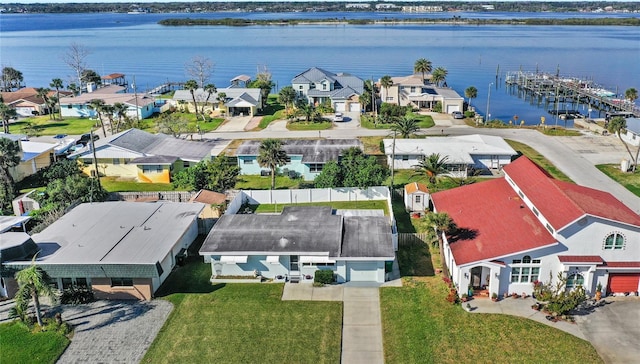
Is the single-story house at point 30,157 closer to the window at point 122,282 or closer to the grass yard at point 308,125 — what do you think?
the window at point 122,282

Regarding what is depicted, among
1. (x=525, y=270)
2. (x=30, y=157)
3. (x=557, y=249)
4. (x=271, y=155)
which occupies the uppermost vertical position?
(x=271, y=155)

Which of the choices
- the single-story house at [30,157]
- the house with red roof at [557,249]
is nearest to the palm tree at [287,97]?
the single-story house at [30,157]

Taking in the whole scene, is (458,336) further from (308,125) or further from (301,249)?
(308,125)

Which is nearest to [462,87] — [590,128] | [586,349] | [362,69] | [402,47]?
[362,69]

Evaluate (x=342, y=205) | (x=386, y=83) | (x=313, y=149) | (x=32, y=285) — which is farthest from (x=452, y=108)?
(x=32, y=285)

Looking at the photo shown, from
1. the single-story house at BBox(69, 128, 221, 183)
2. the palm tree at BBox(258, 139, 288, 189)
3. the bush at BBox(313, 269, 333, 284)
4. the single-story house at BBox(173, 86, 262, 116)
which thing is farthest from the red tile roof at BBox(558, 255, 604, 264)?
the single-story house at BBox(173, 86, 262, 116)

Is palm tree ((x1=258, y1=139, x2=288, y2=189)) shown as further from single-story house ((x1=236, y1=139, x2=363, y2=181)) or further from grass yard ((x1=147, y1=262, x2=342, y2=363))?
grass yard ((x1=147, y1=262, x2=342, y2=363))
